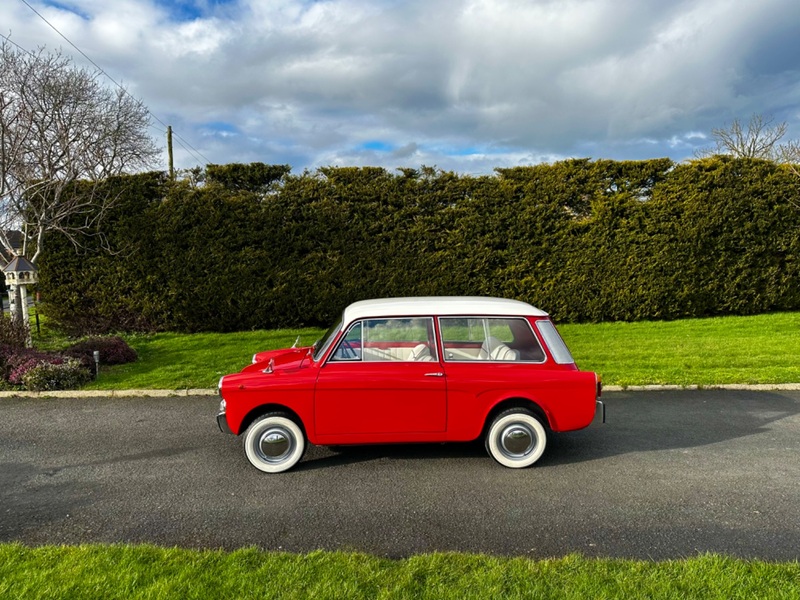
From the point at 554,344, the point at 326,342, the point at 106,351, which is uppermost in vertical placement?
the point at 326,342

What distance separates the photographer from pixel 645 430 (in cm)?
557

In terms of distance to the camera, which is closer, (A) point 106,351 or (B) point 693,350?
(A) point 106,351

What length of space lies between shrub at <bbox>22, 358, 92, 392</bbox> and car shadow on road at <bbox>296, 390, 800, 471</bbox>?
172 inches

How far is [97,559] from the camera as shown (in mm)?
3064

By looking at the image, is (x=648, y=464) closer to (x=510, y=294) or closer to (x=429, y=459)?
(x=429, y=459)

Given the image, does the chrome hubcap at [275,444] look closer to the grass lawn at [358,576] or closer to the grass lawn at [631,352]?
the grass lawn at [358,576]

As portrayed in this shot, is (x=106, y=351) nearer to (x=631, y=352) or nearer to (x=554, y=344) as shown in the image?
(x=554, y=344)

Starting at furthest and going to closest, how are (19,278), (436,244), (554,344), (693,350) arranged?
1. (436,244)
2. (693,350)
3. (19,278)
4. (554,344)

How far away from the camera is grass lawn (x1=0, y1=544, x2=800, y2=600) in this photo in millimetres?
2734

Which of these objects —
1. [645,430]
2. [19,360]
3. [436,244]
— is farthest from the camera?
[436,244]

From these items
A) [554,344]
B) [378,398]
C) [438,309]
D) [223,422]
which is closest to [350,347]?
[378,398]

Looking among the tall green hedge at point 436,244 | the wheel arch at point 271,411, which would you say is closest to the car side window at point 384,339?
the wheel arch at point 271,411

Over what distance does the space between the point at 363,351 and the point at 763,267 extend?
11972mm

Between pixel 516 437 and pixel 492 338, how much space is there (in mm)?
938
